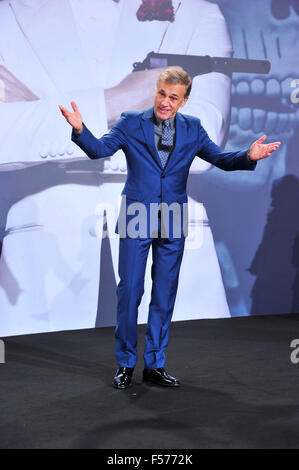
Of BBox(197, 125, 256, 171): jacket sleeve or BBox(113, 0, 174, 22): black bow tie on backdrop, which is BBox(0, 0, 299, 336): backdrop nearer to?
BBox(113, 0, 174, 22): black bow tie on backdrop

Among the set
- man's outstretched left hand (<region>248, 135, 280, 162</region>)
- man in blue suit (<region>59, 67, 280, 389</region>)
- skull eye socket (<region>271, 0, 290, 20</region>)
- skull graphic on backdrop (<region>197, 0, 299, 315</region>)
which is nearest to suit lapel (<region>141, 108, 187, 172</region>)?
man in blue suit (<region>59, 67, 280, 389</region>)

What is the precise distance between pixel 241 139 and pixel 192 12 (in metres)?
0.93

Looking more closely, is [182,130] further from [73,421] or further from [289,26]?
[289,26]

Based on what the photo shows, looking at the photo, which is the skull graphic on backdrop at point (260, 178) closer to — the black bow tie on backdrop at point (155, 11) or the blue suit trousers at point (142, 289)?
the black bow tie on backdrop at point (155, 11)

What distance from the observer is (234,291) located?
442 cm

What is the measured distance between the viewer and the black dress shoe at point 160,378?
8.66ft

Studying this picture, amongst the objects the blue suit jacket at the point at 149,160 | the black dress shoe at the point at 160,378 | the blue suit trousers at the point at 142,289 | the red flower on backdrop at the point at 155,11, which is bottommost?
the black dress shoe at the point at 160,378

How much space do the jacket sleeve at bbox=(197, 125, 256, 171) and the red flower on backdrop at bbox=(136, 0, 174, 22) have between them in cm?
174

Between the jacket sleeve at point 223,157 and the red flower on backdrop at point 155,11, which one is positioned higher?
the red flower on backdrop at point 155,11

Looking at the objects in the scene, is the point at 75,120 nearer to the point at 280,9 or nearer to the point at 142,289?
the point at 142,289

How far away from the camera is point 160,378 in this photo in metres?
2.65

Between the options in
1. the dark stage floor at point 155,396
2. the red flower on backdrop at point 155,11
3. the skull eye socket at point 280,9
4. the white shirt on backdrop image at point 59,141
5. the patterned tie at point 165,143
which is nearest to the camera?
the dark stage floor at point 155,396

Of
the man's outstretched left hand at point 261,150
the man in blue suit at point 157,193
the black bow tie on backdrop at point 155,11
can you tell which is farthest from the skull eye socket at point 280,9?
the man's outstretched left hand at point 261,150

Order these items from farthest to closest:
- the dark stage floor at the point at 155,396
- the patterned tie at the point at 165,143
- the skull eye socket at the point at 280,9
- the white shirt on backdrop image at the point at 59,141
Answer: the skull eye socket at the point at 280,9 < the white shirt on backdrop image at the point at 59,141 < the patterned tie at the point at 165,143 < the dark stage floor at the point at 155,396
